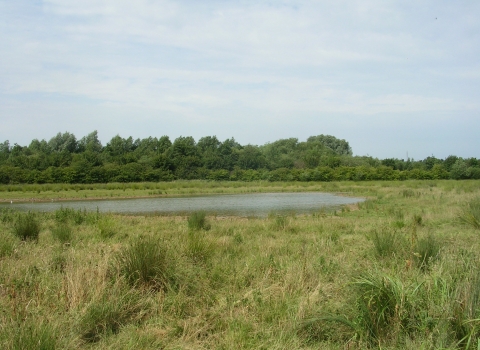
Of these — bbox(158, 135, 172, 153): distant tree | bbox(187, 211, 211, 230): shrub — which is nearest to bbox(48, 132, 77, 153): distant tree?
bbox(158, 135, 172, 153): distant tree

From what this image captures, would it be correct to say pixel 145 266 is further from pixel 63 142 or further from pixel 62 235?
pixel 63 142

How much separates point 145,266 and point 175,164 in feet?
228

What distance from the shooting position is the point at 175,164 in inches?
2913

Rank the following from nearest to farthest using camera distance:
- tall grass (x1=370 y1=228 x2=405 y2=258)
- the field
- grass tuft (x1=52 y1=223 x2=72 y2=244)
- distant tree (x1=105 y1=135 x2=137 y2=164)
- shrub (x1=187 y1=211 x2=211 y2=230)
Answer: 1. the field
2. tall grass (x1=370 y1=228 x2=405 y2=258)
3. grass tuft (x1=52 y1=223 x2=72 y2=244)
4. shrub (x1=187 y1=211 x2=211 y2=230)
5. distant tree (x1=105 y1=135 x2=137 y2=164)

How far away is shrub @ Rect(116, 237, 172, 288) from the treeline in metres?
55.2

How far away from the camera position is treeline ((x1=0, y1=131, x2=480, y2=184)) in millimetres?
59938

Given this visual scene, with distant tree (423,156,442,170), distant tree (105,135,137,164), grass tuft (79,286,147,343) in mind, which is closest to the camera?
grass tuft (79,286,147,343)

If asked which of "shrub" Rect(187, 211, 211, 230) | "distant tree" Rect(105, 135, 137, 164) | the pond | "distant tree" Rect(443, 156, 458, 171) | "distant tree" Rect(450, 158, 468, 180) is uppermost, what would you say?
"distant tree" Rect(105, 135, 137, 164)

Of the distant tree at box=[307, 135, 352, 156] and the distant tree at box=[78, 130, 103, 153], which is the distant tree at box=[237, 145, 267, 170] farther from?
the distant tree at box=[307, 135, 352, 156]

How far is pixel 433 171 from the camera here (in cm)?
6756

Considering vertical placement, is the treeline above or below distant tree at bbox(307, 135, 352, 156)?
below

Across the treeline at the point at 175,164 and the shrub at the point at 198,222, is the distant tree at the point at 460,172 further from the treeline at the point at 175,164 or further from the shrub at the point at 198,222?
the shrub at the point at 198,222

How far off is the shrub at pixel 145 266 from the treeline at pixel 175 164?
55213mm

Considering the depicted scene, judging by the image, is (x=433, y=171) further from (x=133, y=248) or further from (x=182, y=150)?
(x=133, y=248)
